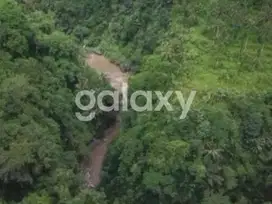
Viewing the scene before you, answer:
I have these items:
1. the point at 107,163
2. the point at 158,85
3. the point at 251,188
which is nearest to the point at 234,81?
the point at 158,85

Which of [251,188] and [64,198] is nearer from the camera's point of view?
[64,198]

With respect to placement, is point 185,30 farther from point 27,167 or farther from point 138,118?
point 27,167

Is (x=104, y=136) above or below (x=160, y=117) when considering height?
below

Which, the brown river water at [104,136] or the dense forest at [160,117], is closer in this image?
the dense forest at [160,117]

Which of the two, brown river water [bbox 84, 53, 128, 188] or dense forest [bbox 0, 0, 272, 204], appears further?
brown river water [bbox 84, 53, 128, 188]

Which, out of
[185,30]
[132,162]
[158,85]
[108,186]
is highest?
[185,30]
